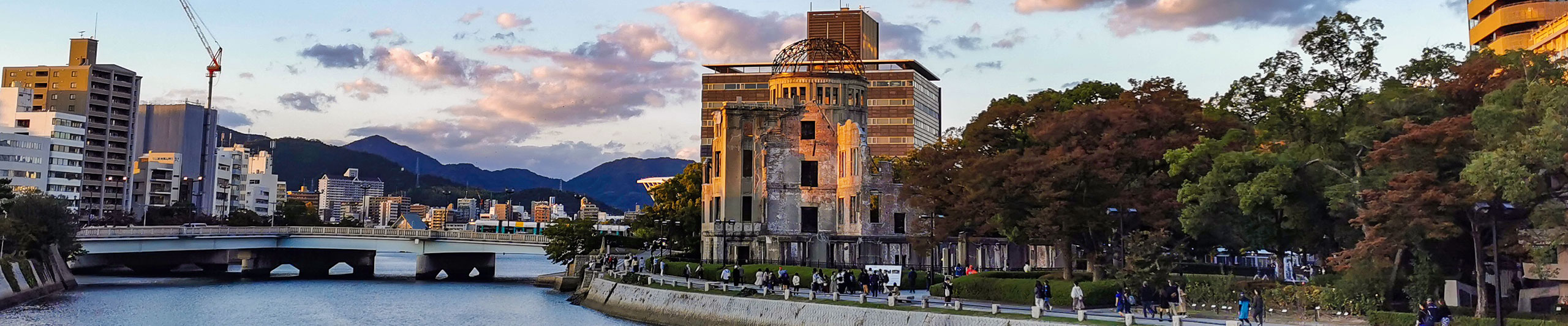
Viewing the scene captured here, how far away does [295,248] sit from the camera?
107062 millimetres

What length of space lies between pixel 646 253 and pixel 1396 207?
204 ft

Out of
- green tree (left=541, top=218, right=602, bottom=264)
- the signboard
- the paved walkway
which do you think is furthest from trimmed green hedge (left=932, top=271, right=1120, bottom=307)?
green tree (left=541, top=218, right=602, bottom=264)

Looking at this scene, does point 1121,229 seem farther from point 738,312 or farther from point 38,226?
point 38,226

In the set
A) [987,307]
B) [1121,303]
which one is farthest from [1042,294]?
[1121,303]

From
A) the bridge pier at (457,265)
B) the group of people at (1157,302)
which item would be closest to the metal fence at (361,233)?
the bridge pier at (457,265)

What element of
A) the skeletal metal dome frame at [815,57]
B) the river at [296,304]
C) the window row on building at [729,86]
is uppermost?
the window row on building at [729,86]

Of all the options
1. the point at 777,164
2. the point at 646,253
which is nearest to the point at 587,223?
the point at 646,253

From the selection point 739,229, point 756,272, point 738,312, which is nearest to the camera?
point 738,312

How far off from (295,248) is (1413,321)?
302ft

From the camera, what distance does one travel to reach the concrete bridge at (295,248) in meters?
93.8

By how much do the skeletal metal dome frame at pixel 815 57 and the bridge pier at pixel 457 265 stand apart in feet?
126

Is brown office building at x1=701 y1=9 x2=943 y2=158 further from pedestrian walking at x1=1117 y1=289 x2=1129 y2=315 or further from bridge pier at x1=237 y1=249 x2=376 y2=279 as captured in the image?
pedestrian walking at x1=1117 y1=289 x2=1129 y2=315

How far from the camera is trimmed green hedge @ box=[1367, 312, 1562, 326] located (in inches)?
1340

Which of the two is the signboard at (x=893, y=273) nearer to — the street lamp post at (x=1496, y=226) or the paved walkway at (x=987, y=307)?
the paved walkway at (x=987, y=307)
